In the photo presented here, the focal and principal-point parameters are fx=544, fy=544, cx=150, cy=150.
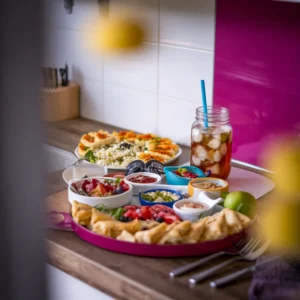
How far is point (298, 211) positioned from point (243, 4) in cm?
59

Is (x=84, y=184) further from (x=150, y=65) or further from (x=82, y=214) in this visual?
(x=150, y=65)

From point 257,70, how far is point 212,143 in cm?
27

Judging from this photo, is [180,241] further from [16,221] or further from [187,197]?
[16,221]

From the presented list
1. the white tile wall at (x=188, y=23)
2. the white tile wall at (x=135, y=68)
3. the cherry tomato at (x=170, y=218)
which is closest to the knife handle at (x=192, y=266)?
the cherry tomato at (x=170, y=218)

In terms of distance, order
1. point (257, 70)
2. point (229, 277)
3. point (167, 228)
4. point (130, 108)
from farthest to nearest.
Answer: point (130, 108), point (257, 70), point (167, 228), point (229, 277)

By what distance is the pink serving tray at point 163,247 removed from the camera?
3.40ft

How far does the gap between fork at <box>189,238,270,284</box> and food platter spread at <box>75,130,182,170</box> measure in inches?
20.2

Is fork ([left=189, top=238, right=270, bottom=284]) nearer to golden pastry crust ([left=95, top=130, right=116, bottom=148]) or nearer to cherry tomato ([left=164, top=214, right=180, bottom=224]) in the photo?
cherry tomato ([left=164, top=214, right=180, bottom=224])

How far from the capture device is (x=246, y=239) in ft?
3.63

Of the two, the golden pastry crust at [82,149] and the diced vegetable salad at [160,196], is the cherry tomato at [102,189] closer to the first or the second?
the diced vegetable salad at [160,196]

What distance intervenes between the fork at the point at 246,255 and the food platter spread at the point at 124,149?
1.69ft

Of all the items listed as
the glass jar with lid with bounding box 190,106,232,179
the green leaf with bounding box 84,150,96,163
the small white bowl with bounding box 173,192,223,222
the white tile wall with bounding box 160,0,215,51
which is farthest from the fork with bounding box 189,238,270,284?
the white tile wall with bounding box 160,0,215,51

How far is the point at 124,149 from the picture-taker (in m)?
1.60

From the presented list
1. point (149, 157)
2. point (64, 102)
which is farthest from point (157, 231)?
point (64, 102)
